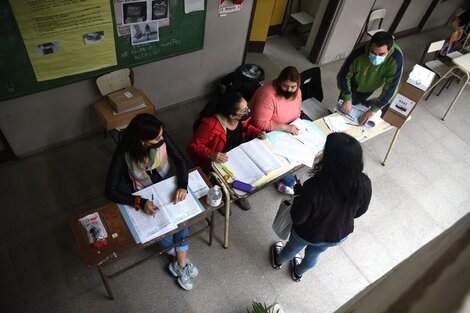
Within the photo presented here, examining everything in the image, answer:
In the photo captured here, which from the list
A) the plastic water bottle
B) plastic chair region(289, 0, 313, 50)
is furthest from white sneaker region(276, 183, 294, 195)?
plastic chair region(289, 0, 313, 50)

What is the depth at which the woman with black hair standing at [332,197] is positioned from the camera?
1.82 meters

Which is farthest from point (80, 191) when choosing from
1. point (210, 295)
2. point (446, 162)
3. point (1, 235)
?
point (446, 162)

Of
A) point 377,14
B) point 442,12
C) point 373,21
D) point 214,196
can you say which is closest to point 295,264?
point 214,196

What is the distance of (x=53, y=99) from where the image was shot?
3.18m

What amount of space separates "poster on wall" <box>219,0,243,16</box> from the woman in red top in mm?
1434

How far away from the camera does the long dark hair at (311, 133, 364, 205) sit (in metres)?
1.79

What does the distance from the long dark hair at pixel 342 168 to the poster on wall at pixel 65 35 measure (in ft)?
7.26

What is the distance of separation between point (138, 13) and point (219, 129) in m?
1.36

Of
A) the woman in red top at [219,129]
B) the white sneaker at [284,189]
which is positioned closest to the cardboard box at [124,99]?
the woman in red top at [219,129]

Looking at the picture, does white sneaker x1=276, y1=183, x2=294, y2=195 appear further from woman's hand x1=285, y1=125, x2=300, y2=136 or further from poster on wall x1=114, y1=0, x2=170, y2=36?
poster on wall x1=114, y1=0, x2=170, y2=36

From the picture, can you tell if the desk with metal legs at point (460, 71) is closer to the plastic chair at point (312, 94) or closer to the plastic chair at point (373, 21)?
the plastic chair at point (373, 21)

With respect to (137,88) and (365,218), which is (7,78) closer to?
(137,88)

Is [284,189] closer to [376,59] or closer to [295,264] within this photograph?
[295,264]

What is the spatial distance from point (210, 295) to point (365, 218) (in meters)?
1.72
